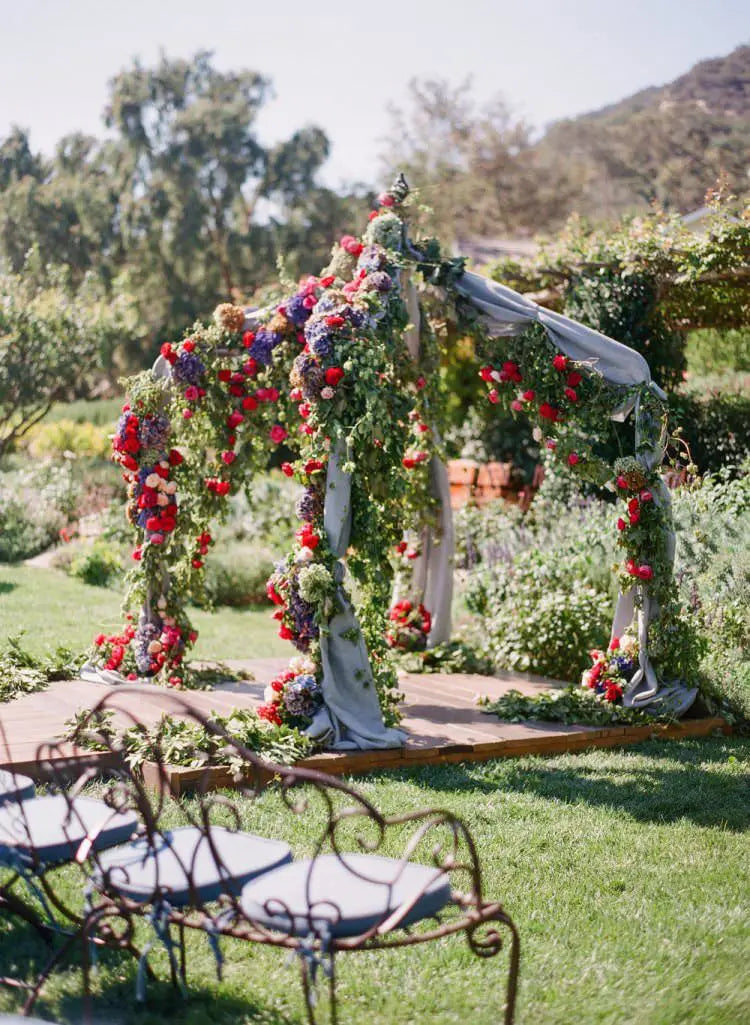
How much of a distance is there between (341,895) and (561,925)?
1.30 meters

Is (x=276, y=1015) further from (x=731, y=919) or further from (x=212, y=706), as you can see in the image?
(x=212, y=706)

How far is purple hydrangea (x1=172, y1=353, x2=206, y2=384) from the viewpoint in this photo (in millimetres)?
6598

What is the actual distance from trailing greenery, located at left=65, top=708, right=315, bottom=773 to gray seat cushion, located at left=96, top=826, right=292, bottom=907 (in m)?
1.70

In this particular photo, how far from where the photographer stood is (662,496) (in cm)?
638

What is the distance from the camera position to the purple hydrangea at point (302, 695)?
5.57 m

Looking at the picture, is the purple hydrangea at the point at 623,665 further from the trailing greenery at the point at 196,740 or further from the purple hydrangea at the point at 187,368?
the purple hydrangea at the point at 187,368

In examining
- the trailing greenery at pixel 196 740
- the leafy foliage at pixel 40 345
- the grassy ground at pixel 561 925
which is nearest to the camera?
the grassy ground at pixel 561 925

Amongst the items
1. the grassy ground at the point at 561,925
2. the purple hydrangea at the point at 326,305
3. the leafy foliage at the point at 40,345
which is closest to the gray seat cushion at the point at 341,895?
the grassy ground at the point at 561,925

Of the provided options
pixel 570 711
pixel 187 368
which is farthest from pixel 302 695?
pixel 187 368

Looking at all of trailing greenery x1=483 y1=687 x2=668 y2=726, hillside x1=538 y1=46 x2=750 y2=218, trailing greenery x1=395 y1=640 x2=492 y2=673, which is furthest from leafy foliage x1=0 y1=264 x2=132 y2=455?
hillside x1=538 y1=46 x2=750 y2=218

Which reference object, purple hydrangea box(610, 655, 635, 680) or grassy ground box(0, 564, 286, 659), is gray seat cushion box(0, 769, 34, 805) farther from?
grassy ground box(0, 564, 286, 659)

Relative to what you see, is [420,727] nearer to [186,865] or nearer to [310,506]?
[310,506]

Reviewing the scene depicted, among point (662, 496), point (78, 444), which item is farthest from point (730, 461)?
point (78, 444)

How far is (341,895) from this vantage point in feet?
8.57
